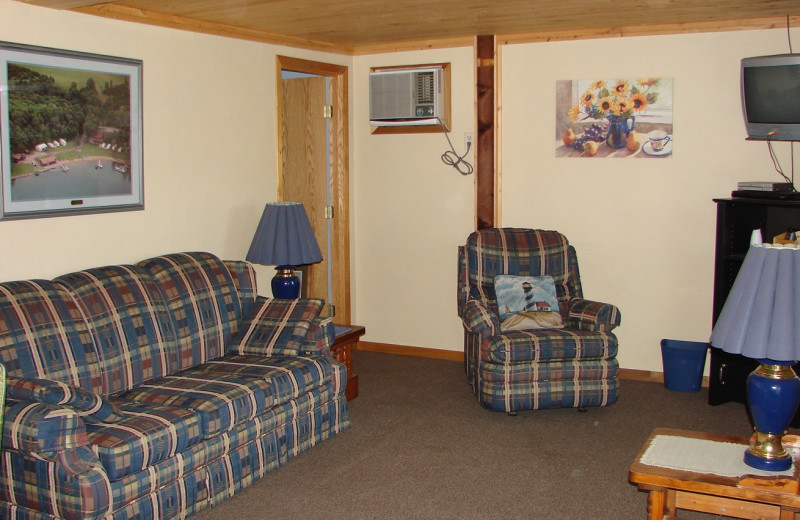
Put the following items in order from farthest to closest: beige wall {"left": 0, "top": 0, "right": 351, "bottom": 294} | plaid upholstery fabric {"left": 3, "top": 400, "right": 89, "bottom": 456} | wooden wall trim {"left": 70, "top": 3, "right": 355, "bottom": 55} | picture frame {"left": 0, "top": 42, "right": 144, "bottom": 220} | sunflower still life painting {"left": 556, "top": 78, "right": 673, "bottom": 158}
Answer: sunflower still life painting {"left": 556, "top": 78, "right": 673, "bottom": 158} < wooden wall trim {"left": 70, "top": 3, "right": 355, "bottom": 55} < beige wall {"left": 0, "top": 0, "right": 351, "bottom": 294} < picture frame {"left": 0, "top": 42, "right": 144, "bottom": 220} < plaid upholstery fabric {"left": 3, "top": 400, "right": 89, "bottom": 456}

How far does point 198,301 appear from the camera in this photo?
4.02 meters

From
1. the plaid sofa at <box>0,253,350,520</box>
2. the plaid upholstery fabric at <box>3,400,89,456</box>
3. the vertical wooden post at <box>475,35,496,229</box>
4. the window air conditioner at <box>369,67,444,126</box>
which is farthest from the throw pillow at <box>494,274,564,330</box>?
the plaid upholstery fabric at <box>3,400,89,456</box>

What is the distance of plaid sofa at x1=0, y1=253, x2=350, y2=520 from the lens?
2811mm

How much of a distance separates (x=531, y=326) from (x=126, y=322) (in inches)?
88.2

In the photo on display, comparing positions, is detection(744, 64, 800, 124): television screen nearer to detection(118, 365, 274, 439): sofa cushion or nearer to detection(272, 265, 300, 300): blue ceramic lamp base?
detection(272, 265, 300, 300): blue ceramic lamp base

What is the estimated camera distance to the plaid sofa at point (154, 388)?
2811 mm

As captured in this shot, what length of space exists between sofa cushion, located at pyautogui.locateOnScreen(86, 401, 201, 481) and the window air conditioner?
293 centimetres

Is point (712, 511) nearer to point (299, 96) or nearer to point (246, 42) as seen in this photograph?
point (246, 42)

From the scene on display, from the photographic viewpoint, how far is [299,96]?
5.77 meters

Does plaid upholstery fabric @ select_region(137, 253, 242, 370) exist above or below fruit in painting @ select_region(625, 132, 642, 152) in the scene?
below

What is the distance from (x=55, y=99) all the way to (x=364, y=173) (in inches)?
104

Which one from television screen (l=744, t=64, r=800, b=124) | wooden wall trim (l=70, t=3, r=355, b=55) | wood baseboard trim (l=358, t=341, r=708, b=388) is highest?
wooden wall trim (l=70, t=3, r=355, b=55)

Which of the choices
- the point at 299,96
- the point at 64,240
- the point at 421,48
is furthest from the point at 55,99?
the point at 421,48

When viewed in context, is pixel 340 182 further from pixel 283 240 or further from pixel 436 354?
pixel 436 354
